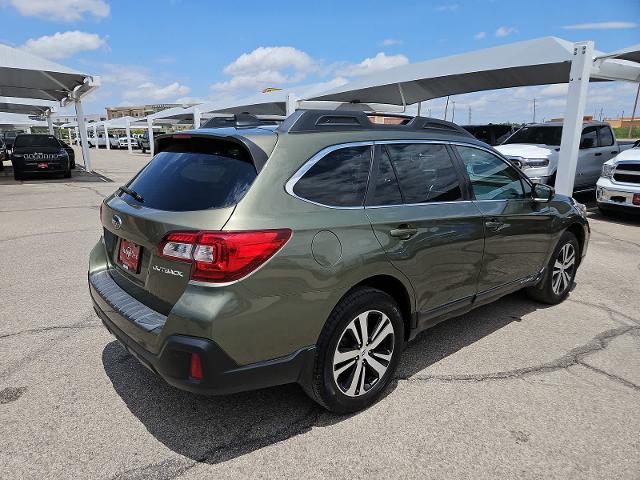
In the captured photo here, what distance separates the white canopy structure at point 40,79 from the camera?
1425 centimetres

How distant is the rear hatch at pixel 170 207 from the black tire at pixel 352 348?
0.82m

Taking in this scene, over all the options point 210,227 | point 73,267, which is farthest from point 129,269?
point 73,267

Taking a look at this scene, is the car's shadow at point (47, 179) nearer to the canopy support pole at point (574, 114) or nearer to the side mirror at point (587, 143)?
the canopy support pole at point (574, 114)

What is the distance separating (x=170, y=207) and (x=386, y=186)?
131cm

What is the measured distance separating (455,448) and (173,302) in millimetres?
1684

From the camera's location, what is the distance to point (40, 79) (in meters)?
17.6

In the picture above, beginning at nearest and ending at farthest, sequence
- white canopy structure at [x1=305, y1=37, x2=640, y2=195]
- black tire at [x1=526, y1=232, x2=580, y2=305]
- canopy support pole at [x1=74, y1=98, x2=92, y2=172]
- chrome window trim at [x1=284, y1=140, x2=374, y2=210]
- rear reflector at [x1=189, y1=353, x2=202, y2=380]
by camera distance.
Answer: rear reflector at [x1=189, y1=353, x2=202, y2=380] → chrome window trim at [x1=284, y1=140, x2=374, y2=210] → black tire at [x1=526, y1=232, x2=580, y2=305] → white canopy structure at [x1=305, y1=37, x2=640, y2=195] → canopy support pole at [x1=74, y1=98, x2=92, y2=172]

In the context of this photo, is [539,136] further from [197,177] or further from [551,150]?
[197,177]

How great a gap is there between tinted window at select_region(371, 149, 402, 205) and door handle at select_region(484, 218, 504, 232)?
95 centimetres

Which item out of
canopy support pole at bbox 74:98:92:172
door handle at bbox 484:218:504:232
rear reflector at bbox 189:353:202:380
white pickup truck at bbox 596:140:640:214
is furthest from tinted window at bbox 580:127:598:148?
canopy support pole at bbox 74:98:92:172

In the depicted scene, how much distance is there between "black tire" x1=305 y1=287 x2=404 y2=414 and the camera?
255 cm

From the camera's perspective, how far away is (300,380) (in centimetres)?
253

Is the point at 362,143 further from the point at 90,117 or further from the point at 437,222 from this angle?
the point at 90,117

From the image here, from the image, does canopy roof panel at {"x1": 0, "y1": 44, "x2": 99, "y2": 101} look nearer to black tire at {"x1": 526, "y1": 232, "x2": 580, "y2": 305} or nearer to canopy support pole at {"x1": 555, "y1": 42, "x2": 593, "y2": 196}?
canopy support pole at {"x1": 555, "y1": 42, "x2": 593, "y2": 196}
